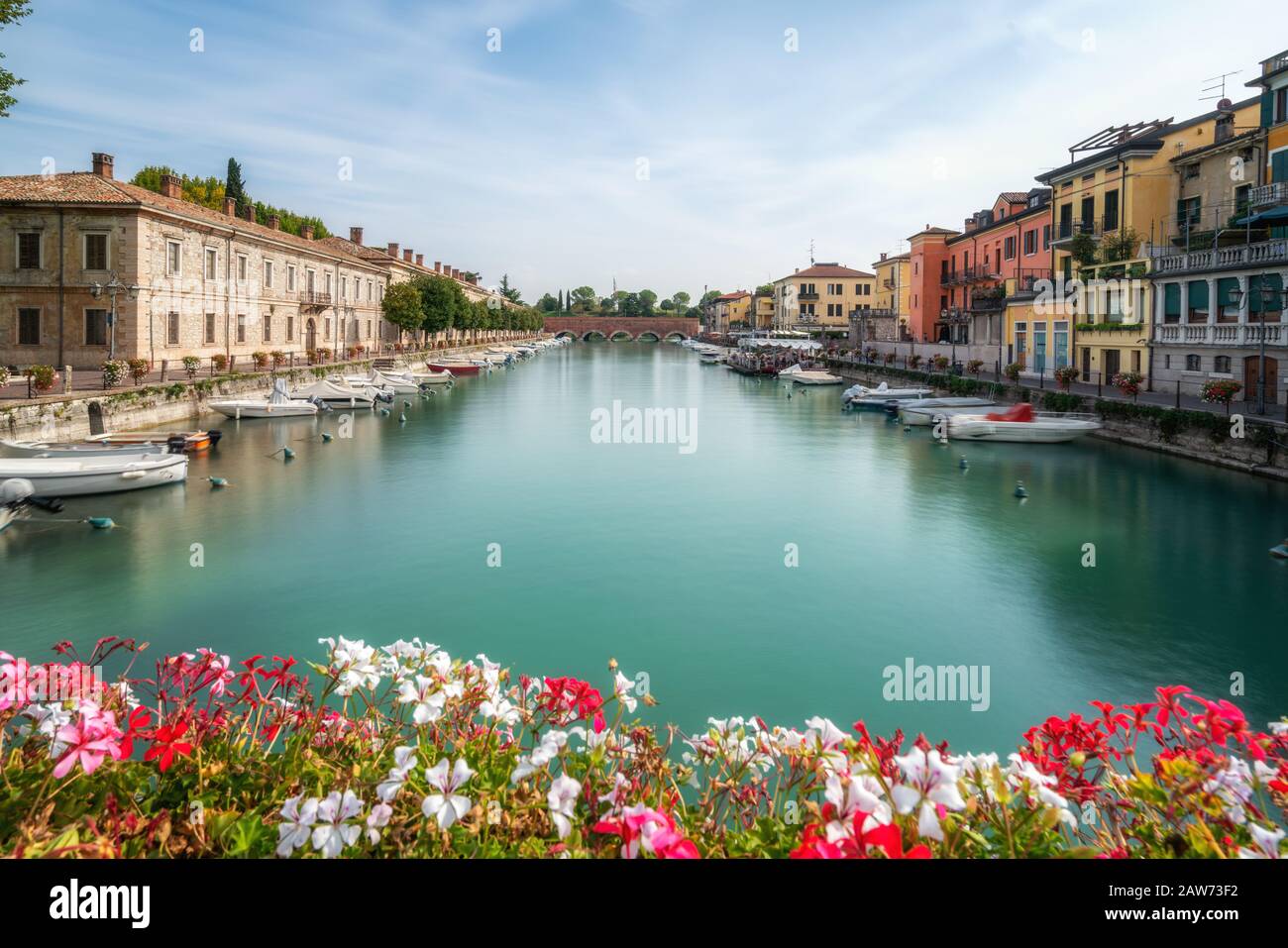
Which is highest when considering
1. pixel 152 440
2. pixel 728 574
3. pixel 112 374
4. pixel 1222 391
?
pixel 112 374

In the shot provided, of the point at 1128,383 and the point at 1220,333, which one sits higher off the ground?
the point at 1220,333

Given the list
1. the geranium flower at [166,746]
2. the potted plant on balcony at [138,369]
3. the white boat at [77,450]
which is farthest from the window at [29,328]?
the geranium flower at [166,746]

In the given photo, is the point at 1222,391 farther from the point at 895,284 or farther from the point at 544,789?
the point at 895,284

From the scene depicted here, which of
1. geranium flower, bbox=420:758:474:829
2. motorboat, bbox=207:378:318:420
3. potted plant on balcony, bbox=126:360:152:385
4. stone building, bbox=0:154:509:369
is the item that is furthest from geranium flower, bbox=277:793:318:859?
stone building, bbox=0:154:509:369

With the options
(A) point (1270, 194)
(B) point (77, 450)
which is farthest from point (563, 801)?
Answer: (A) point (1270, 194)

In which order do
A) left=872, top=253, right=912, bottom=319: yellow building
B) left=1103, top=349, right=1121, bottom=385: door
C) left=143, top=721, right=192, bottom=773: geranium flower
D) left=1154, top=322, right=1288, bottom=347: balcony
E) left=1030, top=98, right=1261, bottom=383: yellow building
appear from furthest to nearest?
1. left=872, top=253, right=912, bottom=319: yellow building
2. left=1103, top=349, right=1121, bottom=385: door
3. left=1030, top=98, right=1261, bottom=383: yellow building
4. left=1154, top=322, right=1288, bottom=347: balcony
5. left=143, top=721, right=192, bottom=773: geranium flower

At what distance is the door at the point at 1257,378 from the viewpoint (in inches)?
1002

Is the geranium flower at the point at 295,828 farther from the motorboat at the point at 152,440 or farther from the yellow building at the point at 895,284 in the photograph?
the yellow building at the point at 895,284

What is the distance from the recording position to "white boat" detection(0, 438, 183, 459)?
767 inches

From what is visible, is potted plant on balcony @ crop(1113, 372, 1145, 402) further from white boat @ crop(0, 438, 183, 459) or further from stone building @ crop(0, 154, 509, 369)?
stone building @ crop(0, 154, 509, 369)

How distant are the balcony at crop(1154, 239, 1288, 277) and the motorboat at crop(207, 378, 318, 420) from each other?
3364cm

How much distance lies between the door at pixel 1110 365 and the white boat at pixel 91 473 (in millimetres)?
33068

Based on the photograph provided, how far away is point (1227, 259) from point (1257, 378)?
4.27m

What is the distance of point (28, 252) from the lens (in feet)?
116
